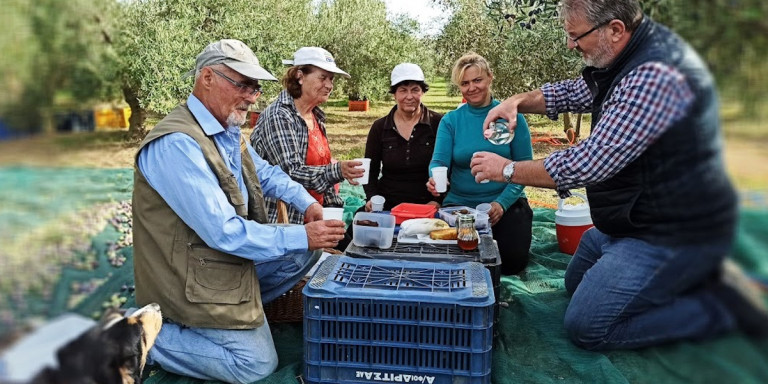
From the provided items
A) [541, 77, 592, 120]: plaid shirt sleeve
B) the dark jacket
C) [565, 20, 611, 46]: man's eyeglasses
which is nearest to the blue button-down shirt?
[565, 20, 611, 46]: man's eyeglasses

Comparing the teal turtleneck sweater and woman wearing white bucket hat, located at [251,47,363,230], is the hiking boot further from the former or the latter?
the teal turtleneck sweater

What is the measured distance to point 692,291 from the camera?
1086 millimetres

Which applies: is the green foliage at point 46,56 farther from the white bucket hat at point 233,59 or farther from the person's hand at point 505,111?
the person's hand at point 505,111

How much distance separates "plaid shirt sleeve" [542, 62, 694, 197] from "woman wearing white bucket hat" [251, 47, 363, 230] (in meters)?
1.95

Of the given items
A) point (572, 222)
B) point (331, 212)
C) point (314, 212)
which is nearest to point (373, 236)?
point (331, 212)

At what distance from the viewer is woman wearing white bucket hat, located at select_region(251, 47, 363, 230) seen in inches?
212

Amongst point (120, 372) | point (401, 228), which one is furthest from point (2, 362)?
point (401, 228)

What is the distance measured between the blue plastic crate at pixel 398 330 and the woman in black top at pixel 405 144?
2.97 m

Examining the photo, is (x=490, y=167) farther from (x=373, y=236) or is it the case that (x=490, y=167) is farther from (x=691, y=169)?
(x=691, y=169)

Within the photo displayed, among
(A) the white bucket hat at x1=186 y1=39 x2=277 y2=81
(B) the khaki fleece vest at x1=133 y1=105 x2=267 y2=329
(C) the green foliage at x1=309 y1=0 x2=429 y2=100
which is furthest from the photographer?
(C) the green foliage at x1=309 y1=0 x2=429 y2=100

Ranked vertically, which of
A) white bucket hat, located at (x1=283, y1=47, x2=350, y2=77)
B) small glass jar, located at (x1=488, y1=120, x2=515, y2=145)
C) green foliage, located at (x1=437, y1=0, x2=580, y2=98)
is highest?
green foliage, located at (x1=437, y1=0, x2=580, y2=98)

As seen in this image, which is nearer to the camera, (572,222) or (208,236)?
(208,236)

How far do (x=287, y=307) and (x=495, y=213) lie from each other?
6.51 feet

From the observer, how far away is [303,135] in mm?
5551
